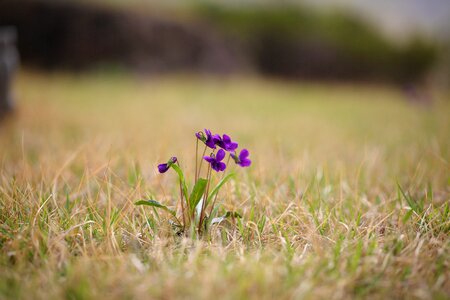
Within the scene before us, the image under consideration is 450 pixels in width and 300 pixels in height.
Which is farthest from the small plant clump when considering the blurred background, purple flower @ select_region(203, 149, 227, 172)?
the blurred background

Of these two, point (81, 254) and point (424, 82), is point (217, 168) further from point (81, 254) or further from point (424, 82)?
point (424, 82)

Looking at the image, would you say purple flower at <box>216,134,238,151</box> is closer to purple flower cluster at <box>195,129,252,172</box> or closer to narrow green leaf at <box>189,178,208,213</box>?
purple flower cluster at <box>195,129,252,172</box>

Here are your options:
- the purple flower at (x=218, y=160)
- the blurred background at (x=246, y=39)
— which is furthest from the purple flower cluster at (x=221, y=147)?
the blurred background at (x=246, y=39)

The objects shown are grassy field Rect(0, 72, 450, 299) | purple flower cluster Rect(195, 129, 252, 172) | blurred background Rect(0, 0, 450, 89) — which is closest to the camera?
grassy field Rect(0, 72, 450, 299)

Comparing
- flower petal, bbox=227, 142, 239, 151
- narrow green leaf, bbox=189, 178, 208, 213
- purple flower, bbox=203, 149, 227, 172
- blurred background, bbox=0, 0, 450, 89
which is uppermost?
blurred background, bbox=0, 0, 450, 89

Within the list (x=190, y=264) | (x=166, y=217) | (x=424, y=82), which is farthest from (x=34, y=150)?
(x=424, y=82)

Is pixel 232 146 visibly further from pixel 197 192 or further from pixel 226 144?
pixel 197 192
